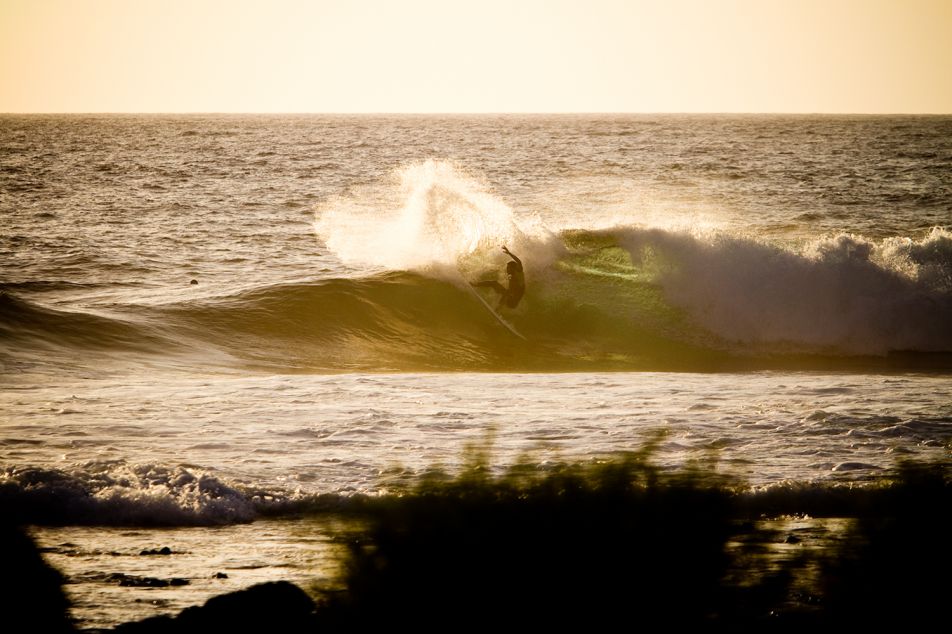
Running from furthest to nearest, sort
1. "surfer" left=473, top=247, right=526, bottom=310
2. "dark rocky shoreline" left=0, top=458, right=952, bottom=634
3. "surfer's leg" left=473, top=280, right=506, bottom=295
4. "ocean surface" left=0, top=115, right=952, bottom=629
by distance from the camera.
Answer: "surfer's leg" left=473, top=280, right=506, bottom=295, "surfer" left=473, top=247, right=526, bottom=310, "ocean surface" left=0, top=115, right=952, bottom=629, "dark rocky shoreline" left=0, top=458, right=952, bottom=634

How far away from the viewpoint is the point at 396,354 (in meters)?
15.3

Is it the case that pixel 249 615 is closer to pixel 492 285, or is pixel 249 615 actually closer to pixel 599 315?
pixel 599 315

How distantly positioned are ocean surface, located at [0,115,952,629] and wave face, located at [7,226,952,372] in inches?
2.3

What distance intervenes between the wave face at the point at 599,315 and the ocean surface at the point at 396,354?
59 millimetres

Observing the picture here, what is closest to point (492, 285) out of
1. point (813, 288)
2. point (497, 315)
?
point (497, 315)

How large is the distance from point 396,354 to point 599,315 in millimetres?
4343

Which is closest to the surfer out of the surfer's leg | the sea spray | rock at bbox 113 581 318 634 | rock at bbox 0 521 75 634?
the surfer's leg

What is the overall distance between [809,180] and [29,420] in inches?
1632

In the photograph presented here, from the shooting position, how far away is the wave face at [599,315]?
14648 mm

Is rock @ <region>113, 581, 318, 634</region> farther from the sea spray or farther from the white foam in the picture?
the sea spray

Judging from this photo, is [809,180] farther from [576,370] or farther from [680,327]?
[576,370]

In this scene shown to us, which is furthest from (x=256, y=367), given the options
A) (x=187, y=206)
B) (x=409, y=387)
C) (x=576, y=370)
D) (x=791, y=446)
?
(x=187, y=206)

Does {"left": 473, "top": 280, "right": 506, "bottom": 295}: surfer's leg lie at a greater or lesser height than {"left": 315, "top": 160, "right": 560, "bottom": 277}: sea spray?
lesser

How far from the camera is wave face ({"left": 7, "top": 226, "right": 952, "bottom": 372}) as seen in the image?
14648 mm
